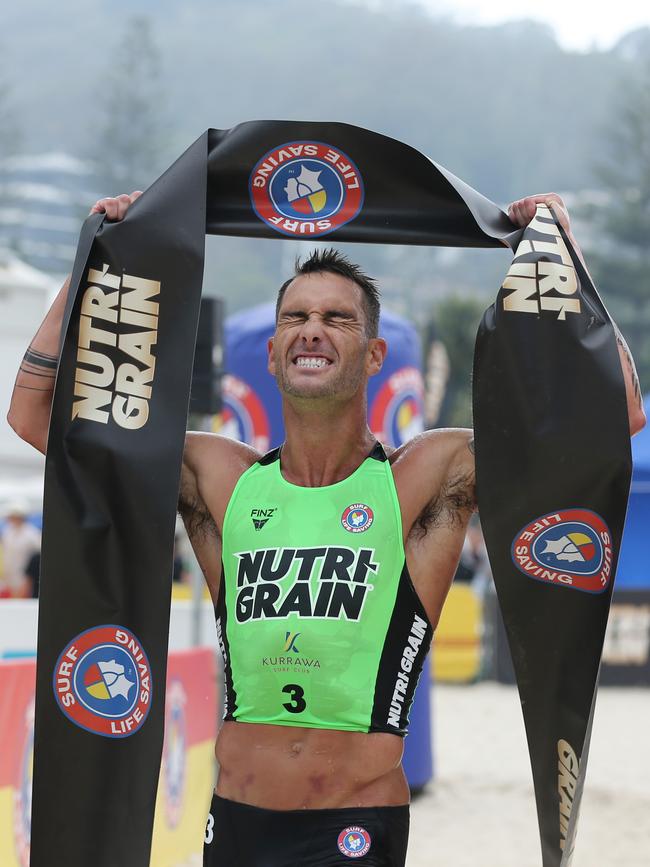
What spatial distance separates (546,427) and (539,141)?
16280 cm

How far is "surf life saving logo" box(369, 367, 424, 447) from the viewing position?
346 inches

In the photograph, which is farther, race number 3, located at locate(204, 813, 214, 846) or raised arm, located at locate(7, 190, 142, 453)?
raised arm, located at locate(7, 190, 142, 453)

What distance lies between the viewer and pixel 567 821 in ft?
10.7

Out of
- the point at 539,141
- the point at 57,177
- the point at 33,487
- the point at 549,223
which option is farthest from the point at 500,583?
the point at 539,141

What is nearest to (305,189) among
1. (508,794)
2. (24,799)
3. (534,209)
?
(534,209)

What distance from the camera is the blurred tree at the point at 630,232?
185ft

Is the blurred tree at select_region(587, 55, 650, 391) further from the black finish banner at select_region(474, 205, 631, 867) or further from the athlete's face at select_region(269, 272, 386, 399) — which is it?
the black finish banner at select_region(474, 205, 631, 867)

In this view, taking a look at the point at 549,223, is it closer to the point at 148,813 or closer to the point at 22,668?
the point at 148,813

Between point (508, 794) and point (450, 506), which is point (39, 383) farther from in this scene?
point (508, 794)

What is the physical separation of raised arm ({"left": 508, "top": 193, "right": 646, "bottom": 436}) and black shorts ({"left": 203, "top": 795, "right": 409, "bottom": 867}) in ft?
3.67

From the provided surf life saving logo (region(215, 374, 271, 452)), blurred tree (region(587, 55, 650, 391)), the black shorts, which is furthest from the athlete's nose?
blurred tree (region(587, 55, 650, 391))

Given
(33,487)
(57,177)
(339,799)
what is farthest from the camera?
(57,177)

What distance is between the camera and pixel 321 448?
11.7 feet

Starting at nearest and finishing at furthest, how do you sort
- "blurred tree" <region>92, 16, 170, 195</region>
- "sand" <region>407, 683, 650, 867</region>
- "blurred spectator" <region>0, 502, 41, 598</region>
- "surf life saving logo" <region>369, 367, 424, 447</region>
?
"sand" <region>407, 683, 650, 867</region> → "surf life saving logo" <region>369, 367, 424, 447</region> → "blurred spectator" <region>0, 502, 41, 598</region> → "blurred tree" <region>92, 16, 170, 195</region>
